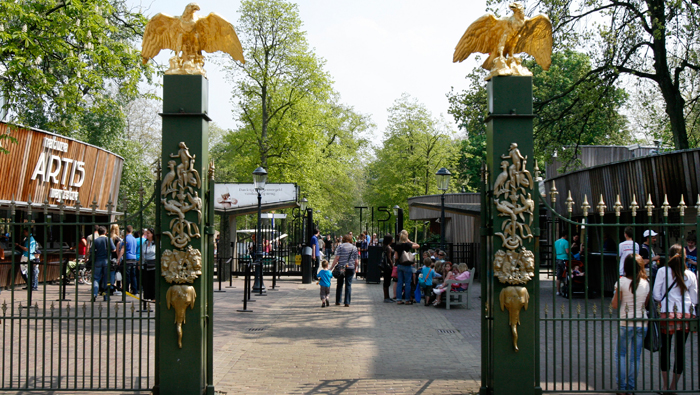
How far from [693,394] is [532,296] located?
2215 mm

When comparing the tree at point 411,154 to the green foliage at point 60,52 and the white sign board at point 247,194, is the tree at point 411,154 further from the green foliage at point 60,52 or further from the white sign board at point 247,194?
the green foliage at point 60,52

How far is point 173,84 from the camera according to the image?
6.61 meters

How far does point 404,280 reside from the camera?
16.5 metres

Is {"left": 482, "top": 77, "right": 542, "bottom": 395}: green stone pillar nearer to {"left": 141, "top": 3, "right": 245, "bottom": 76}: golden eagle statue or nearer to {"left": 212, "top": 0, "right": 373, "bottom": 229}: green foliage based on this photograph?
{"left": 141, "top": 3, "right": 245, "bottom": 76}: golden eagle statue

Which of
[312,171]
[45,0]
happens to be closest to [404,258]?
[45,0]

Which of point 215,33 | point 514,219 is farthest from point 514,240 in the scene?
point 215,33

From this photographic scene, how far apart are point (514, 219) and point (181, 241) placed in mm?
3480

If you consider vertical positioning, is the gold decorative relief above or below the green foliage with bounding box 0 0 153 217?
below

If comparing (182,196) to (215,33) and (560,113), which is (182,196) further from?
(560,113)

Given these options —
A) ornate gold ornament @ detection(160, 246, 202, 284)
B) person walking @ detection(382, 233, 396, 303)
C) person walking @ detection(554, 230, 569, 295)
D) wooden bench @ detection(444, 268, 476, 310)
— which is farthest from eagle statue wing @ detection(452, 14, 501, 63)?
person walking @ detection(554, 230, 569, 295)

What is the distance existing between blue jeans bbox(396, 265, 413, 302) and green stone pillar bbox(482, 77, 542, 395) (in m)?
9.71

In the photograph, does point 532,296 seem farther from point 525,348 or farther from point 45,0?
point 45,0

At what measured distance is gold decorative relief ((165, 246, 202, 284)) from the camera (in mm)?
6559

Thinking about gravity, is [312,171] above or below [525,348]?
above
